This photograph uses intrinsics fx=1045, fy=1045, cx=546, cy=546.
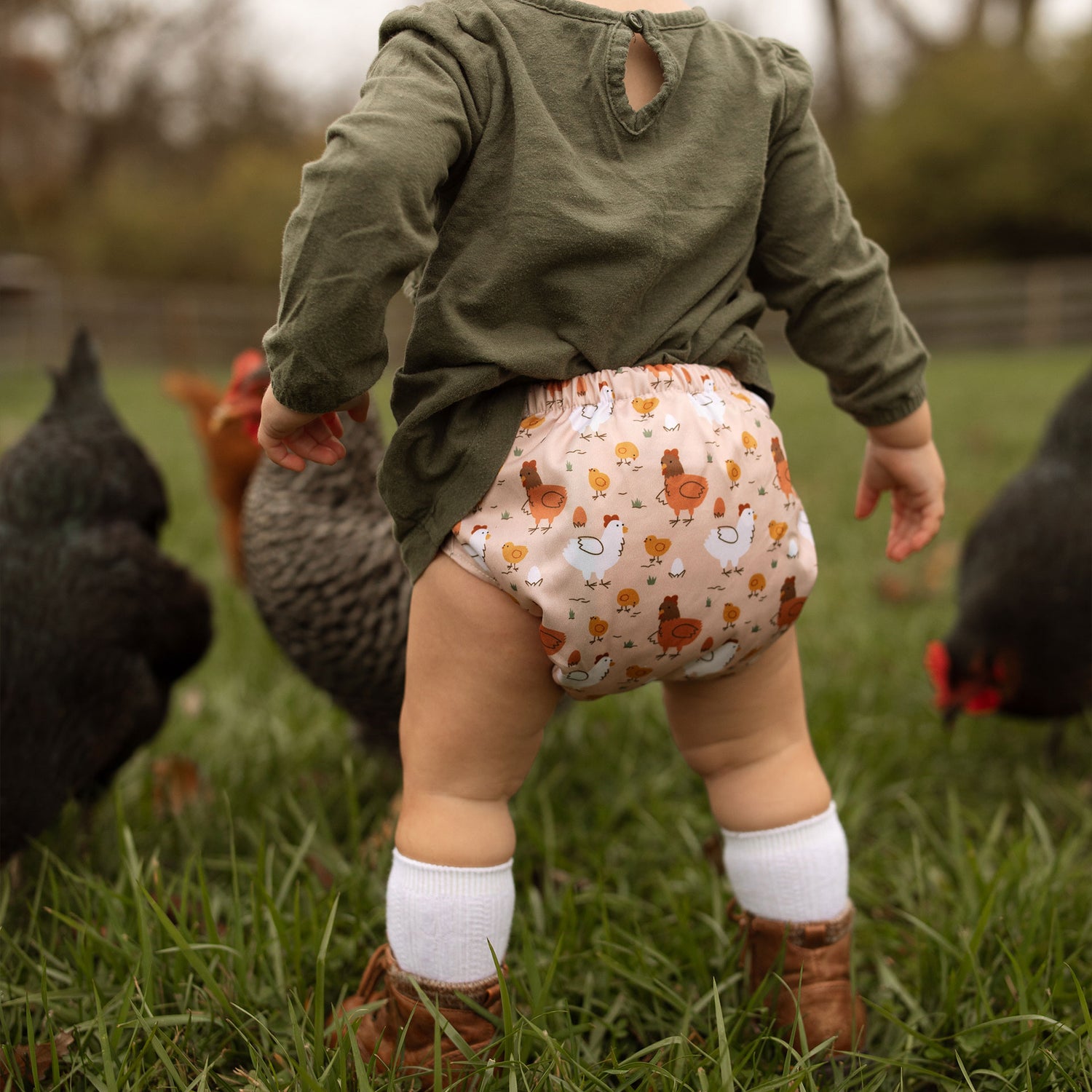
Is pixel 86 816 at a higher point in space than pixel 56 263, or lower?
higher

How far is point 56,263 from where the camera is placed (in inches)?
851

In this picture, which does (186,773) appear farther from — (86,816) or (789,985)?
(789,985)

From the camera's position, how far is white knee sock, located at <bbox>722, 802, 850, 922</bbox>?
1348 millimetres

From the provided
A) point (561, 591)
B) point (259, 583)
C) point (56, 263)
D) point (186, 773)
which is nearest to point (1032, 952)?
point (561, 591)

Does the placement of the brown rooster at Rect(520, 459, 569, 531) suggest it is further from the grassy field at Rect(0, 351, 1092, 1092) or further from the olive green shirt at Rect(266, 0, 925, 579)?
the grassy field at Rect(0, 351, 1092, 1092)

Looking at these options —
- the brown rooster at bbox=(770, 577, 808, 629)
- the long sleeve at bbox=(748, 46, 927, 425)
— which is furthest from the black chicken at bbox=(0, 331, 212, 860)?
the long sleeve at bbox=(748, 46, 927, 425)

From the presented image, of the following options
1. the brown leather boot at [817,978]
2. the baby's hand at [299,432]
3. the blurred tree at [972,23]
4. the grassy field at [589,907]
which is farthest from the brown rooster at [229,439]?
the blurred tree at [972,23]

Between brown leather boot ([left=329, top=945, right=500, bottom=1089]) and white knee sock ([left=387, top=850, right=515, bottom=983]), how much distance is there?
2cm

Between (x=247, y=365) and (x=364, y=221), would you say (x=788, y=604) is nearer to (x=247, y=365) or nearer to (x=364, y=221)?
(x=364, y=221)

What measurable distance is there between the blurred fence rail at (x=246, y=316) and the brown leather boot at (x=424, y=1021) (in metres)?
11.8

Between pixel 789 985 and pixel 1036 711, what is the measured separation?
48.7 inches

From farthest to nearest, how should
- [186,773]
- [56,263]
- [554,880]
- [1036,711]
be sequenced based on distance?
1. [56,263]
2. [1036,711]
3. [186,773]
4. [554,880]

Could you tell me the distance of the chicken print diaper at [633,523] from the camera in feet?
3.60

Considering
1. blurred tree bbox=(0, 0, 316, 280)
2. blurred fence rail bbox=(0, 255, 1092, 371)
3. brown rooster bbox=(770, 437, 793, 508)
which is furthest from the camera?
blurred tree bbox=(0, 0, 316, 280)
